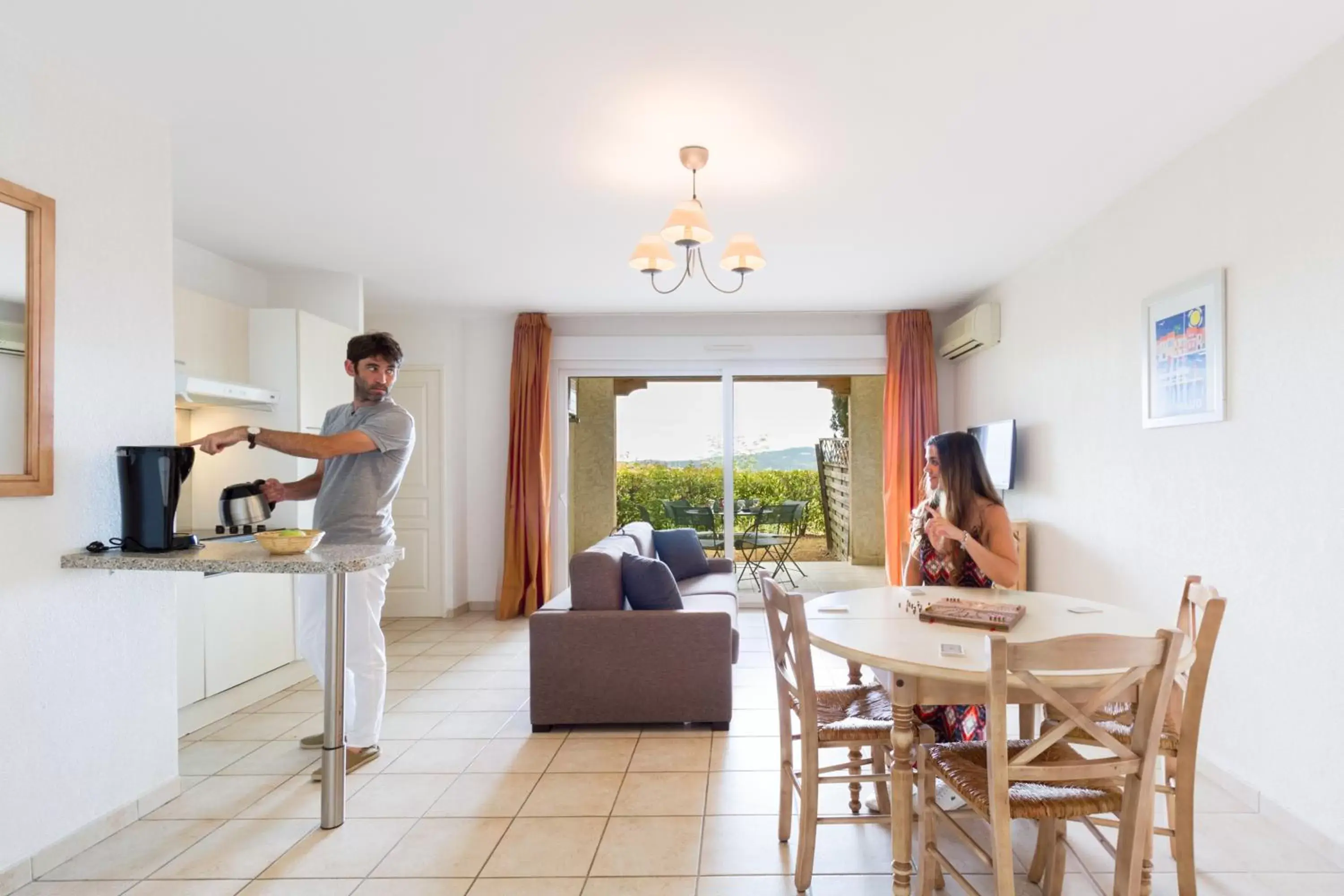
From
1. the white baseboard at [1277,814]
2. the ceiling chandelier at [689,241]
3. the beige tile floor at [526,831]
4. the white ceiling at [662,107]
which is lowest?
the beige tile floor at [526,831]

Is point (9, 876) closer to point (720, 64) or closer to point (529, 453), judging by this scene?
point (720, 64)

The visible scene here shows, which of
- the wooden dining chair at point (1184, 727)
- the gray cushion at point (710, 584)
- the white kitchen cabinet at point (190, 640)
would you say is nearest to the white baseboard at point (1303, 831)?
the wooden dining chair at point (1184, 727)

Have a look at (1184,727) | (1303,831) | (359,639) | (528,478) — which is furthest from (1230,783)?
(528,478)

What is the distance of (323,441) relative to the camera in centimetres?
247

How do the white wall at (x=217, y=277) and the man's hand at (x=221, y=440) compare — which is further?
the white wall at (x=217, y=277)

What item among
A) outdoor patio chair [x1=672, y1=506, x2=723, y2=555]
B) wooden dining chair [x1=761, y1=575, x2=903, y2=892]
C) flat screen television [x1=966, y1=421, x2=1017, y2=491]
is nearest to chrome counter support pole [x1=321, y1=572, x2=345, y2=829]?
wooden dining chair [x1=761, y1=575, x2=903, y2=892]

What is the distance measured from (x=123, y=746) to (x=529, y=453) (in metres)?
3.61

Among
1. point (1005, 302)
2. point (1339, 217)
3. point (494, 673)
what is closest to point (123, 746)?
point (494, 673)

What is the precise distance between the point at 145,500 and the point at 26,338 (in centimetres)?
55

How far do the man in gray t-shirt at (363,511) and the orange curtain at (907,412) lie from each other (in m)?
4.10

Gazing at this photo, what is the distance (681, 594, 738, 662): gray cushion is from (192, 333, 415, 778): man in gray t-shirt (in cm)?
134

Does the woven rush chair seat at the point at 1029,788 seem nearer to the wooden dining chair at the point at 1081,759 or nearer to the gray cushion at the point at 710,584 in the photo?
the wooden dining chair at the point at 1081,759

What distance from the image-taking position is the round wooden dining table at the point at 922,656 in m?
1.66

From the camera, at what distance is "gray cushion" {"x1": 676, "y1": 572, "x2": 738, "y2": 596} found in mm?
4340
